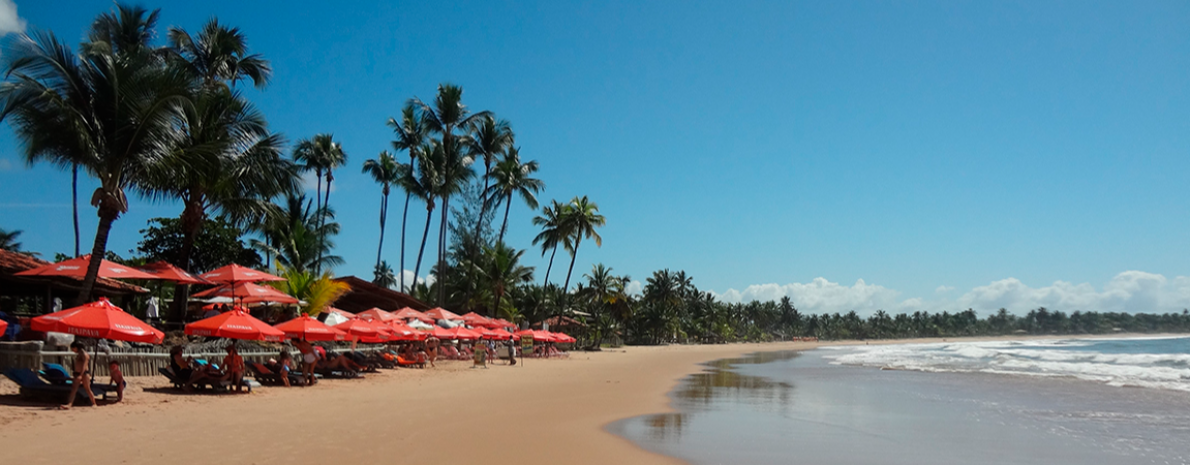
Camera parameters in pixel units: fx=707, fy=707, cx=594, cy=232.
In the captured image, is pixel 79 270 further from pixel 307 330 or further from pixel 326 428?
pixel 326 428

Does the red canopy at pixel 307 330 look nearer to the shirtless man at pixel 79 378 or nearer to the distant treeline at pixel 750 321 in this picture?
the shirtless man at pixel 79 378

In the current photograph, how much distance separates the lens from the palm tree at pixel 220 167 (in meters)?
14.8

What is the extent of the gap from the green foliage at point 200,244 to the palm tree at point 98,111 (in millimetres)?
13349

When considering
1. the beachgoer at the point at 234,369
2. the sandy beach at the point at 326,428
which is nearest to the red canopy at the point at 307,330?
the sandy beach at the point at 326,428

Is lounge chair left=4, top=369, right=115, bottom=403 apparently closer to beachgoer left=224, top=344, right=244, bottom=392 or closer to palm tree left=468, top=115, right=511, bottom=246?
beachgoer left=224, top=344, right=244, bottom=392

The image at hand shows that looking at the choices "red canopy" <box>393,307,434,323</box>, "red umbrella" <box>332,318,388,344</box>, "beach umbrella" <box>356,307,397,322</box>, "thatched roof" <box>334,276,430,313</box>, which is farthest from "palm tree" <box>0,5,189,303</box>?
"thatched roof" <box>334,276,430,313</box>

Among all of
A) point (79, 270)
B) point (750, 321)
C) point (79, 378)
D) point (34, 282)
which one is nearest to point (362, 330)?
point (79, 270)

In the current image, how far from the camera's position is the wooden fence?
429 inches

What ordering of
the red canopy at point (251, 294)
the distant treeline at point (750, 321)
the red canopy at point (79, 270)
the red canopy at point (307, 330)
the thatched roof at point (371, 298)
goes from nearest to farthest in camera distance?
1. the red canopy at point (79, 270)
2. the red canopy at point (307, 330)
3. the red canopy at point (251, 294)
4. the thatched roof at point (371, 298)
5. the distant treeline at point (750, 321)

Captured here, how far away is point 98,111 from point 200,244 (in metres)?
14.9

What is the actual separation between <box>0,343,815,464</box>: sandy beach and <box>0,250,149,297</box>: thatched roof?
523 centimetres

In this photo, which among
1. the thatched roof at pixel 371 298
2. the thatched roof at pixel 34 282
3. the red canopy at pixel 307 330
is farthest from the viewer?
the thatched roof at pixel 371 298

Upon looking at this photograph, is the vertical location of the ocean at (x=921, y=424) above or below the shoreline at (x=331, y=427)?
below

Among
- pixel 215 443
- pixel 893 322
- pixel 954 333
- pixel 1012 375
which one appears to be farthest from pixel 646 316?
pixel 954 333
